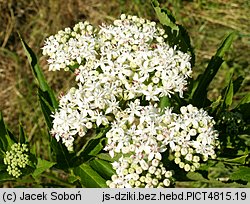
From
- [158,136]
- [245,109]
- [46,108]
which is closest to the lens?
[158,136]

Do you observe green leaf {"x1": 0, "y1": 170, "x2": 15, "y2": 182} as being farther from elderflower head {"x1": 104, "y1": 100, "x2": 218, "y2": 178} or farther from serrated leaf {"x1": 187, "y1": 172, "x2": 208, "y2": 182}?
serrated leaf {"x1": 187, "y1": 172, "x2": 208, "y2": 182}

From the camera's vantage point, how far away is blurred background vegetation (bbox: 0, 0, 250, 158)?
504cm

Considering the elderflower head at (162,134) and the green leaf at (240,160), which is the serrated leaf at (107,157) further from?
the green leaf at (240,160)

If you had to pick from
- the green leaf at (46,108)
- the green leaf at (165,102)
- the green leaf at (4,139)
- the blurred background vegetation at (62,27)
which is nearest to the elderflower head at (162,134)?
the green leaf at (165,102)

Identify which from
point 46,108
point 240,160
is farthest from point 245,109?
point 46,108

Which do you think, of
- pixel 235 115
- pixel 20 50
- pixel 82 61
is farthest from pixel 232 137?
pixel 20 50

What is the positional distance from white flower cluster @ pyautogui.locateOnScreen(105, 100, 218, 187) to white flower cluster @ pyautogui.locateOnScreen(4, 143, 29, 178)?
0.45m

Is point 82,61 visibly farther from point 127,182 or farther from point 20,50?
point 20,50

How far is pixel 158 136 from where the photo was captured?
8.03ft

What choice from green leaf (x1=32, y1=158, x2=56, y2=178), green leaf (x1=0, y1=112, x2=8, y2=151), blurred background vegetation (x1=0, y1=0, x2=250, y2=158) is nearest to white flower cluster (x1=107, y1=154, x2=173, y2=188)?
green leaf (x1=32, y1=158, x2=56, y2=178)

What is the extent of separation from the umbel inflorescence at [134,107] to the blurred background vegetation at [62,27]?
227 centimetres

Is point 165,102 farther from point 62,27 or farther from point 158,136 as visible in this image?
point 62,27

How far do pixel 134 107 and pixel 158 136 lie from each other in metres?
0.21

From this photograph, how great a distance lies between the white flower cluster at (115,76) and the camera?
2.57m
